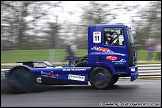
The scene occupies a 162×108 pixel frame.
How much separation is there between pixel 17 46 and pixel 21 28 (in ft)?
11.0

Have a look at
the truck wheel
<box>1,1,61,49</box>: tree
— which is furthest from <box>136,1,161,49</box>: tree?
the truck wheel

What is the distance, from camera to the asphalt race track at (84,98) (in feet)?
23.7

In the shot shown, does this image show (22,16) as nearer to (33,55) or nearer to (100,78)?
(33,55)

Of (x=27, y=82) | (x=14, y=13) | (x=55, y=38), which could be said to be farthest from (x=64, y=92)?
(x=14, y=13)

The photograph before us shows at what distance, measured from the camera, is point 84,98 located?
26.4 ft

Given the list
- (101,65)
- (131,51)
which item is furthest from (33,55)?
(131,51)

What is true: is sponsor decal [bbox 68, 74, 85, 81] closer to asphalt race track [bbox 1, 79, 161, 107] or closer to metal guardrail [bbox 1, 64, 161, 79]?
asphalt race track [bbox 1, 79, 161, 107]

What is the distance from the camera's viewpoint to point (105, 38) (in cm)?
947

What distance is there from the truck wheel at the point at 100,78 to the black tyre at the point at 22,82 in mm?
1732

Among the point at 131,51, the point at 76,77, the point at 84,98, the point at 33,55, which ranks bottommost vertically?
the point at 84,98

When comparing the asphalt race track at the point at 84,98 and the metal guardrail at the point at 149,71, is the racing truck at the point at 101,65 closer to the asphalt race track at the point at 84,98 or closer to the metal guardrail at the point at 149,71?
the asphalt race track at the point at 84,98

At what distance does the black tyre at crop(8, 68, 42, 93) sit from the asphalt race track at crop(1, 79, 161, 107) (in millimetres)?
230

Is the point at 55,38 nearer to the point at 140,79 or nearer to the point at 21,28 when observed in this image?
the point at 21,28

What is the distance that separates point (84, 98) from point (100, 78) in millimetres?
1621
